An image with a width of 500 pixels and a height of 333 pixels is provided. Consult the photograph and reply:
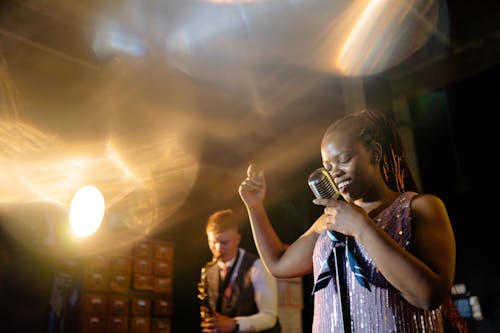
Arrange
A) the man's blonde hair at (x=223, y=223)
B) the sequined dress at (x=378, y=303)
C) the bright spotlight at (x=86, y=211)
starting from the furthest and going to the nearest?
the man's blonde hair at (x=223, y=223) → the bright spotlight at (x=86, y=211) → the sequined dress at (x=378, y=303)

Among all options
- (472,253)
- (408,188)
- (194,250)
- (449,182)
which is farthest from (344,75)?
(408,188)

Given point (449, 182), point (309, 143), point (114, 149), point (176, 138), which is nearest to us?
point (449, 182)

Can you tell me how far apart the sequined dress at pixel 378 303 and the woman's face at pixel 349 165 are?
9 centimetres

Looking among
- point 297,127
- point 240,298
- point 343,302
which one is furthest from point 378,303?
point 297,127

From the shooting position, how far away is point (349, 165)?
1198mm

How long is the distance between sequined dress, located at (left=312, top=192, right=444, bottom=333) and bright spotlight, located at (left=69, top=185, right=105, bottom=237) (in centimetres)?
235

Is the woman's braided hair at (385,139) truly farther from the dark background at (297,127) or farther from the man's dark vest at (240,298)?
the dark background at (297,127)

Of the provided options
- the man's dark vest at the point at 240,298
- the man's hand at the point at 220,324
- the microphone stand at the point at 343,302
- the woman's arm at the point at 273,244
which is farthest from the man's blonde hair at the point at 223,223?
the microphone stand at the point at 343,302

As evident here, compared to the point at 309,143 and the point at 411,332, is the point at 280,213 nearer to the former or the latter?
the point at 309,143

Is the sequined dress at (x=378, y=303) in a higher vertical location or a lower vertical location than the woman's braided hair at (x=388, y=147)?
lower

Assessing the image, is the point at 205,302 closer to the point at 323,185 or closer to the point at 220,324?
the point at 220,324

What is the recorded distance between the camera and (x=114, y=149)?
5.38 m

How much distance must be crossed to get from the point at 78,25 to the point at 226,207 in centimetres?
312

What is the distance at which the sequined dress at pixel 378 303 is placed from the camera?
41.2 inches
